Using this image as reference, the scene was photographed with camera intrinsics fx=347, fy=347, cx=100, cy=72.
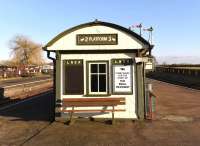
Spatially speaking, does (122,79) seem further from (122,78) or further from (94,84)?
(94,84)

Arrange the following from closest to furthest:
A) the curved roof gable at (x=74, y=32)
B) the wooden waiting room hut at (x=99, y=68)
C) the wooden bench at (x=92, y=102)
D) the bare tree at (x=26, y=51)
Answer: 1. the wooden bench at (x=92, y=102)
2. the wooden waiting room hut at (x=99, y=68)
3. the curved roof gable at (x=74, y=32)
4. the bare tree at (x=26, y=51)

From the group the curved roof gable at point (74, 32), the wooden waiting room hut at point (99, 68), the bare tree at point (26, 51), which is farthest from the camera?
the bare tree at point (26, 51)

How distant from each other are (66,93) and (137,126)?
322 cm

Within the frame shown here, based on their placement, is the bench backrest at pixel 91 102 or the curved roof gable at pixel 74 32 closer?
the bench backrest at pixel 91 102

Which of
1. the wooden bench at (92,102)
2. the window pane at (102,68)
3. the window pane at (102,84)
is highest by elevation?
the window pane at (102,68)

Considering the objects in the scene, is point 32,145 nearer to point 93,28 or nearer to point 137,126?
point 137,126

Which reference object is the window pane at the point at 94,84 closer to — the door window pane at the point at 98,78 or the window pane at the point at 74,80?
the door window pane at the point at 98,78

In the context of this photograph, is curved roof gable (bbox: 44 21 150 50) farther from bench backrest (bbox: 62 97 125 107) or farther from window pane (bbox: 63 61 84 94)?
bench backrest (bbox: 62 97 125 107)

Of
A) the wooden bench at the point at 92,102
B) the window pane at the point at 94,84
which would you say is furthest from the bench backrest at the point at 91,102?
the window pane at the point at 94,84

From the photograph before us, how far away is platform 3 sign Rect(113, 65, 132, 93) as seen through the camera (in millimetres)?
13906

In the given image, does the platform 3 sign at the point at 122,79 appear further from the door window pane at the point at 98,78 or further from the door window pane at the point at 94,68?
the door window pane at the point at 94,68

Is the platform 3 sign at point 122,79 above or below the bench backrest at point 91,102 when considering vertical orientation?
above

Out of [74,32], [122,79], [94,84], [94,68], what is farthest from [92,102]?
[74,32]

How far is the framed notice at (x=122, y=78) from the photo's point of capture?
13.9m
